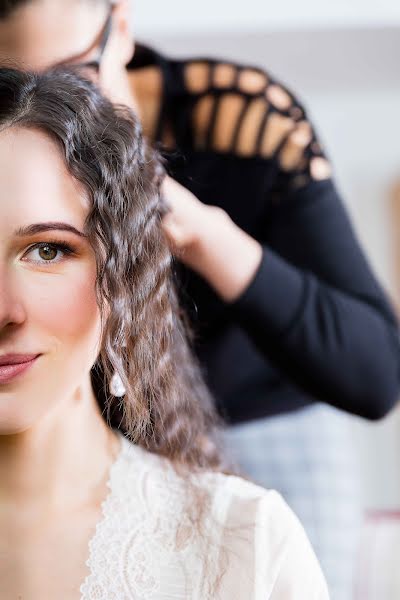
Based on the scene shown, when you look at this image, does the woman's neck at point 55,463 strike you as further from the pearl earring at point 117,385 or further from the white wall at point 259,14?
the white wall at point 259,14

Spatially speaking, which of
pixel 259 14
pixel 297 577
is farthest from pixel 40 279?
pixel 259 14

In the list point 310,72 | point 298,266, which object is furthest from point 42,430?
point 310,72

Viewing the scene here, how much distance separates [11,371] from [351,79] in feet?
5.12

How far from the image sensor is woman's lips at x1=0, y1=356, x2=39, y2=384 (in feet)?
2.19

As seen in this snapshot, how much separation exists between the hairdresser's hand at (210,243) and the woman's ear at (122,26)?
18 centimetres

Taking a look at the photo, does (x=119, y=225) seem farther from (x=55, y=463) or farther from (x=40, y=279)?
(x=55, y=463)

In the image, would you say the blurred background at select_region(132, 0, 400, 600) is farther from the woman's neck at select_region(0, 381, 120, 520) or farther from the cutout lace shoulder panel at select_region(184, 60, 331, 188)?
the woman's neck at select_region(0, 381, 120, 520)

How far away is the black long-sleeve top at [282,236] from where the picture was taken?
97cm

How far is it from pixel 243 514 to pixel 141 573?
95mm

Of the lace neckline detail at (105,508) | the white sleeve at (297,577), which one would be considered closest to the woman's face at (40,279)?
the lace neckline detail at (105,508)

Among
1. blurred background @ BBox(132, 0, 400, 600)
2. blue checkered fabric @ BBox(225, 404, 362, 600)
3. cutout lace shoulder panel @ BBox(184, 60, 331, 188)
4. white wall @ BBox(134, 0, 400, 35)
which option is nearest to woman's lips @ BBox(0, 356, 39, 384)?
cutout lace shoulder panel @ BBox(184, 60, 331, 188)

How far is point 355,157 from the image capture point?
219 cm

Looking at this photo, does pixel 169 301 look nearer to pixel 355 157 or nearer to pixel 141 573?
pixel 141 573

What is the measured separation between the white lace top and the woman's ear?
385 millimetres
